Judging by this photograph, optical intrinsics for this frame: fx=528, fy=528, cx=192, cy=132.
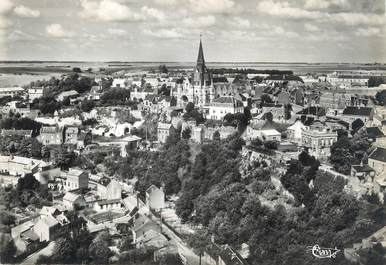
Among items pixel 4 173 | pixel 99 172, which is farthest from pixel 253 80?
pixel 4 173

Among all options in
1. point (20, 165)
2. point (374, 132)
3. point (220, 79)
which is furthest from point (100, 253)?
point (220, 79)

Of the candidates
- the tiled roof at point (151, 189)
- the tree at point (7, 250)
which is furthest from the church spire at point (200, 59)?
the tree at point (7, 250)

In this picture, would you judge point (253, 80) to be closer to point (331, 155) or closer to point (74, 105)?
point (74, 105)

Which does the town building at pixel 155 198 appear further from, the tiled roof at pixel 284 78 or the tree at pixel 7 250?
the tiled roof at pixel 284 78

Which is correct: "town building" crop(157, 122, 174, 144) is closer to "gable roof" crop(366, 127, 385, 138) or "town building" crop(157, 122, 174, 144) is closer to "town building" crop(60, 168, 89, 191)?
"town building" crop(60, 168, 89, 191)

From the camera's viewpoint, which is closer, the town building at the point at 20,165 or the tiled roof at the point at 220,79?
the town building at the point at 20,165

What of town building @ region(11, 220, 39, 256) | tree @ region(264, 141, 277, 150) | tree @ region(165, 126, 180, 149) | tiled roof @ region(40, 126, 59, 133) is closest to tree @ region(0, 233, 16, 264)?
town building @ region(11, 220, 39, 256)
